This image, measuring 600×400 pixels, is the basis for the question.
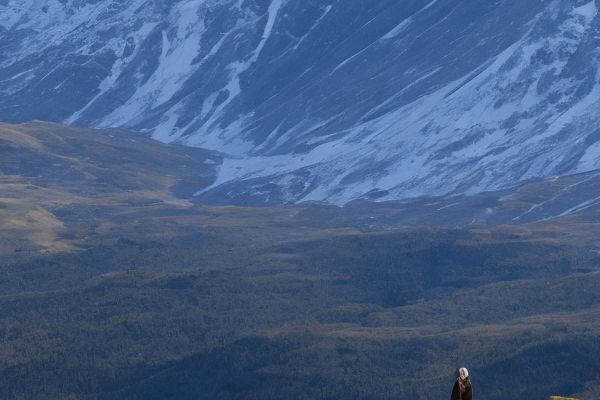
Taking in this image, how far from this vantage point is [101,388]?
168 meters

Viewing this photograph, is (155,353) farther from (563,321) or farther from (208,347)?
(563,321)

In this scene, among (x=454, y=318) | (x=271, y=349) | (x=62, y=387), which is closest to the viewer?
(x=62, y=387)

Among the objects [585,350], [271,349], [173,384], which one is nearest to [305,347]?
[271,349]

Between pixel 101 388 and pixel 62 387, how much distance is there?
12.4ft

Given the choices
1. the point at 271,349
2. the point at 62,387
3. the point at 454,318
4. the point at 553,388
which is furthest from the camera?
the point at 454,318

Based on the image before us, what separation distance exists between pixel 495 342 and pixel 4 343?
52.1 m

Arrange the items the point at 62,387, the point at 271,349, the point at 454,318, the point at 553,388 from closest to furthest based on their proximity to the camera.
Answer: the point at 553,388 → the point at 62,387 → the point at 271,349 → the point at 454,318

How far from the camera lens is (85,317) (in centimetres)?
19812

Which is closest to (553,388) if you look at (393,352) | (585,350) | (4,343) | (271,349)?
(585,350)

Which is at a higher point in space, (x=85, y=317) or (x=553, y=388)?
(x=85, y=317)

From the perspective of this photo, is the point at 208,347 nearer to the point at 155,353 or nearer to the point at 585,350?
the point at 155,353

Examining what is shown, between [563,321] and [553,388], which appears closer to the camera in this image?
[553,388]

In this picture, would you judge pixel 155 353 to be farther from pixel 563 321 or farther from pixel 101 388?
pixel 563 321

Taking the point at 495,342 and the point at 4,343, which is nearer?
the point at 495,342
